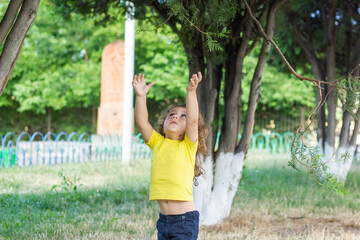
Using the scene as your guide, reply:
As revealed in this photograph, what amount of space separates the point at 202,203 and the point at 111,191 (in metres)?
2.31

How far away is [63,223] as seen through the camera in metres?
4.32

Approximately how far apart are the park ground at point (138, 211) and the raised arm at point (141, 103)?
1399 mm

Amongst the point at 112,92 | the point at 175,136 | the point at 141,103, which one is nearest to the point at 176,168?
the point at 175,136

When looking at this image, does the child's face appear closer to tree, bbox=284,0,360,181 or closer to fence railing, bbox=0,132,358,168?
tree, bbox=284,0,360,181

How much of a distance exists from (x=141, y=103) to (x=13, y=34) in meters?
0.99

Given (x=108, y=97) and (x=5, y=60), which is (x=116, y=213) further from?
(x=108, y=97)

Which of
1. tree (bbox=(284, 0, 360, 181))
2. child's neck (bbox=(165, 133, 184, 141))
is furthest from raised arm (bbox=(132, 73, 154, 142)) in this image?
tree (bbox=(284, 0, 360, 181))

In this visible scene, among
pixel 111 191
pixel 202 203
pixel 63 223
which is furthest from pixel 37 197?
pixel 202 203

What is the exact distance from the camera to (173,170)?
2.71 metres

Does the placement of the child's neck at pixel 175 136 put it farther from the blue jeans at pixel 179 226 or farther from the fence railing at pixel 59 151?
the fence railing at pixel 59 151

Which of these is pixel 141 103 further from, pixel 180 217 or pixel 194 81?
pixel 180 217

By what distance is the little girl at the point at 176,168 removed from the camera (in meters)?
2.65

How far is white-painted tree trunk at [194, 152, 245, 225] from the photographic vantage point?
179 inches

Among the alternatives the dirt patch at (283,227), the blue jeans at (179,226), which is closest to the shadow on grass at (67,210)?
the dirt patch at (283,227)
